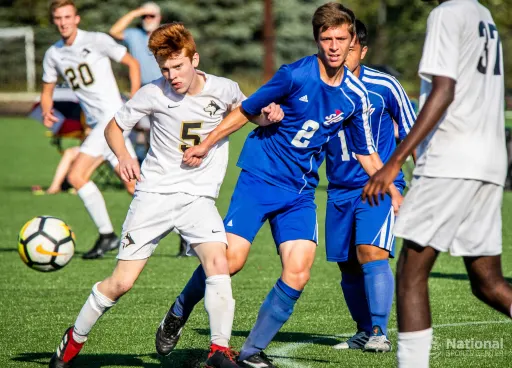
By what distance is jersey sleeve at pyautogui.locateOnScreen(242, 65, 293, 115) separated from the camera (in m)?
5.56

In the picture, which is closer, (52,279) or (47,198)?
(52,279)

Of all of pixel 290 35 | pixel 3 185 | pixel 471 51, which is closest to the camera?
pixel 471 51

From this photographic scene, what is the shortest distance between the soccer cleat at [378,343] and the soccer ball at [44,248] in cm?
257

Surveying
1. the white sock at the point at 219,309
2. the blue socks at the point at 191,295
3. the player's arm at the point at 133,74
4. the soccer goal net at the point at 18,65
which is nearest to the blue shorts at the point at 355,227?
the blue socks at the point at 191,295

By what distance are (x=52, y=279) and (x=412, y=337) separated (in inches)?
202

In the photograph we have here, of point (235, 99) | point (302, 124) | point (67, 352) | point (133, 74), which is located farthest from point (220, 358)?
point (133, 74)

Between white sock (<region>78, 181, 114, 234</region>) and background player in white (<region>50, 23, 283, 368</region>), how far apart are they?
440cm

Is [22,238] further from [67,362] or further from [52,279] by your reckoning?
[67,362]

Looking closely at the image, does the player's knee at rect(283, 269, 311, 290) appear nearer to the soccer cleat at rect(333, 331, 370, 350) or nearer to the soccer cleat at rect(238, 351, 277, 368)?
the soccer cleat at rect(238, 351, 277, 368)

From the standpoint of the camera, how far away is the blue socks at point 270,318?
18.1 feet

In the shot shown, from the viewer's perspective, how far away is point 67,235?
7.67 meters

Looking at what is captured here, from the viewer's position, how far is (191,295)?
19.3ft

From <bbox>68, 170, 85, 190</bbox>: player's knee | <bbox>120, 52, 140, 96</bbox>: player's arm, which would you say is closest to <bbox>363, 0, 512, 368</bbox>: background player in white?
<bbox>120, 52, 140, 96</bbox>: player's arm

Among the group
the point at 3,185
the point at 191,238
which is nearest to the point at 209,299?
the point at 191,238
